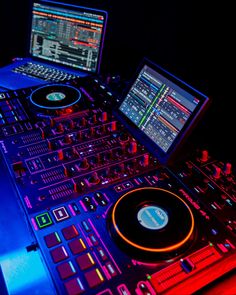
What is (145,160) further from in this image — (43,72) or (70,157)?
(43,72)

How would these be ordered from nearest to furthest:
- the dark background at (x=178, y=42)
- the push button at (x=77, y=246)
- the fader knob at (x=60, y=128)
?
the push button at (x=77, y=246), the dark background at (x=178, y=42), the fader knob at (x=60, y=128)

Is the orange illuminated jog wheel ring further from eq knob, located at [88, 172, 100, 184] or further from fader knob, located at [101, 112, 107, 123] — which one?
fader knob, located at [101, 112, 107, 123]

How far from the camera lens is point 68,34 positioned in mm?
2307

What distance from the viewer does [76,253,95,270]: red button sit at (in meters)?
0.92

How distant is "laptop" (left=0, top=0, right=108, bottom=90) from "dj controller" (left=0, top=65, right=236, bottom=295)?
0.72 meters

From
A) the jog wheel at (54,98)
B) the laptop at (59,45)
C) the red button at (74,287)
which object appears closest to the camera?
the red button at (74,287)

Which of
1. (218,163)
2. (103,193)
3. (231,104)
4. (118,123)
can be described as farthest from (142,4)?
(103,193)

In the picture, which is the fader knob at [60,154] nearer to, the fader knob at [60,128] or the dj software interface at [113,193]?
the dj software interface at [113,193]

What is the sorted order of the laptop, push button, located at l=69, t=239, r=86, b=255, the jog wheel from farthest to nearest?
1. the laptop
2. the jog wheel
3. push button, located at l=69, t=239, r=86, b=255

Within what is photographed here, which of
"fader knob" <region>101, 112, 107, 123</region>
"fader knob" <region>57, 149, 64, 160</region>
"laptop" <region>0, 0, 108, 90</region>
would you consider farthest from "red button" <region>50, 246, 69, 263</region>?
"laptop" <region>0, 0, 108, 90</region>

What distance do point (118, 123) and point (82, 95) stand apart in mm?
356

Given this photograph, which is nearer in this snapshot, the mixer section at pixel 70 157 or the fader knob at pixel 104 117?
the mixer section at pixel 70 157

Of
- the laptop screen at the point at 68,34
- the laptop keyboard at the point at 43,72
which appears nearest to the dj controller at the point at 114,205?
the laptop keyboard at the point at 43,72

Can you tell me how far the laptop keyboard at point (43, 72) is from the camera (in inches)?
87.7
